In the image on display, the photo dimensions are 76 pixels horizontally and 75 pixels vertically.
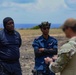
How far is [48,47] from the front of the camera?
310 inches

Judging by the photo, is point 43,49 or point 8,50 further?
point 8,50

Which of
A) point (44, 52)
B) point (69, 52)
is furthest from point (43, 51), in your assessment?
point (69, 52)

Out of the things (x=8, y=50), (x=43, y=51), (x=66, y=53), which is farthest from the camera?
(x=8, y=50)

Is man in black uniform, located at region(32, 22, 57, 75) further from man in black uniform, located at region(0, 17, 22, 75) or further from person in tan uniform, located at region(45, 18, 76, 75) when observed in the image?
person in tan uniform, located at region(45, 18, 76, 75)

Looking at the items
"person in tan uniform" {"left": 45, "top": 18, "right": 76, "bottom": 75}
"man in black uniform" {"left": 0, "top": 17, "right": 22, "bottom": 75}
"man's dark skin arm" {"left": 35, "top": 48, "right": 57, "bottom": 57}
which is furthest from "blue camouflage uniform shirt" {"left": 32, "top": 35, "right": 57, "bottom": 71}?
"person in tan uniform" {"left": 45, "top": 18, "right": 76, "bottom": 75}

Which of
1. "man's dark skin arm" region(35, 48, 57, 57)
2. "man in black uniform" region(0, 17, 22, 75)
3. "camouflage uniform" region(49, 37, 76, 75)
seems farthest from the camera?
"man in black uniform" region(0, 17, 22, 75)

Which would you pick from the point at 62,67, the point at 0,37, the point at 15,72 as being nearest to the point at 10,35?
the point at 0,37

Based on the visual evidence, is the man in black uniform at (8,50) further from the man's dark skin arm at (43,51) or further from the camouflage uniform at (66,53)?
the camouflage uniform at (66,53)

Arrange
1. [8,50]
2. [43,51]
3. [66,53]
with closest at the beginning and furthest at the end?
1. [66,53]
2. [43,51]
3. [8,50]

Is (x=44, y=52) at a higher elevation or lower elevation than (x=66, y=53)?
lower

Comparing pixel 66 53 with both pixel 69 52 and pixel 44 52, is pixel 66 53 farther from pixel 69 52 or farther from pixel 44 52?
pixel 44 52

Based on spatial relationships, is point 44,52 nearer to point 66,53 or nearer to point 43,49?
point 43,49

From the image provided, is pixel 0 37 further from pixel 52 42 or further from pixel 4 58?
pixel 52 42

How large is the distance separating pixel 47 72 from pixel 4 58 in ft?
3.12
